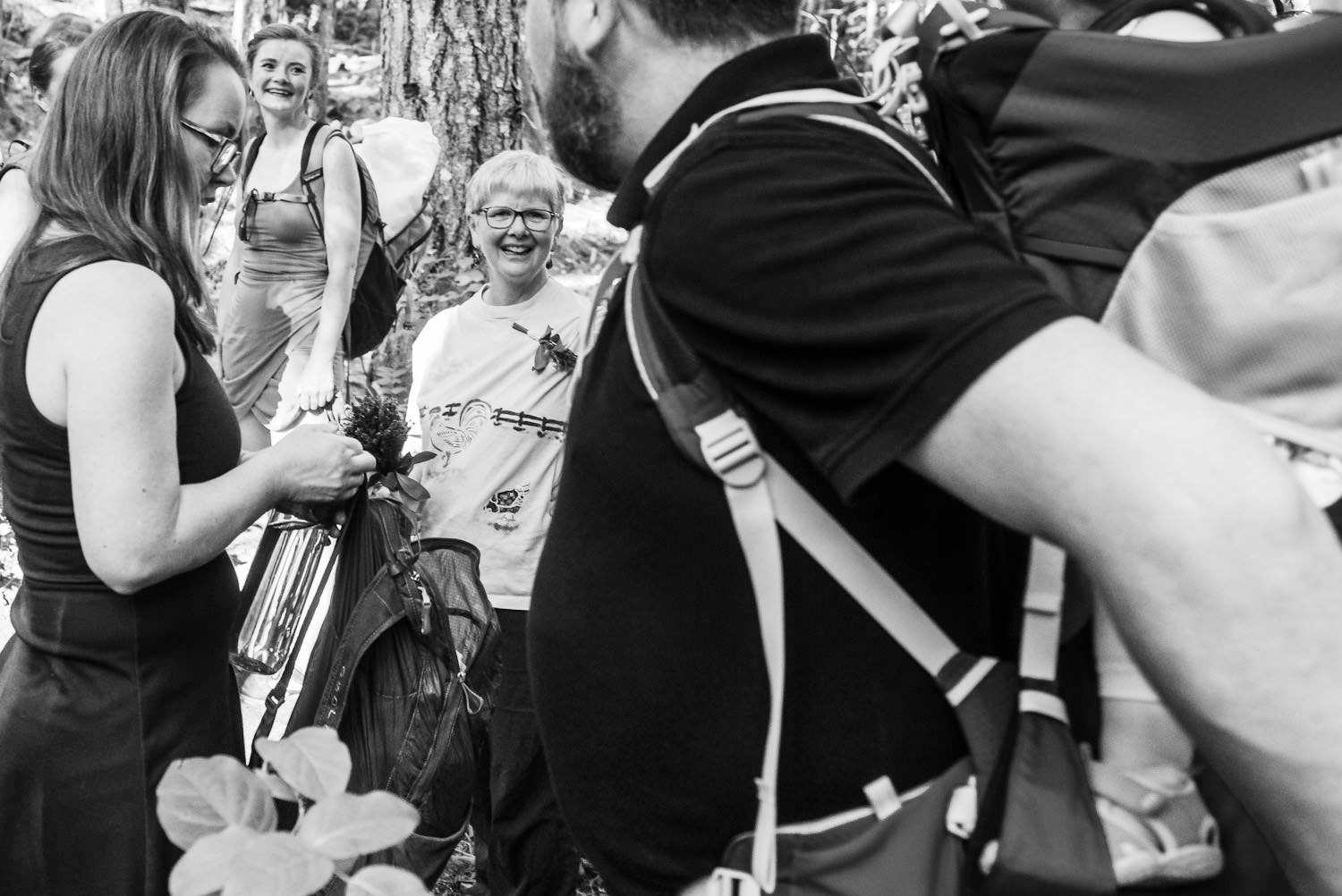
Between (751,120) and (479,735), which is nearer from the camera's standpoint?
(751,120)

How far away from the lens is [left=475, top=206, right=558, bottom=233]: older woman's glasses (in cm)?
426

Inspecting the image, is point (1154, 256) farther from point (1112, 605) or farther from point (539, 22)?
point (539, 22)

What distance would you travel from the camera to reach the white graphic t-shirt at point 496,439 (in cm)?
391

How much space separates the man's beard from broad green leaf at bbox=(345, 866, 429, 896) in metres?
0.75

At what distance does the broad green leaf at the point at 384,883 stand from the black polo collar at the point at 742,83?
26.0 inches

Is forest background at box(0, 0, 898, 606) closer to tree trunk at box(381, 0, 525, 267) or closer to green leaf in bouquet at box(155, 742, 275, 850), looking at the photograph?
tree trunk at box(381, 0, 525, 267)

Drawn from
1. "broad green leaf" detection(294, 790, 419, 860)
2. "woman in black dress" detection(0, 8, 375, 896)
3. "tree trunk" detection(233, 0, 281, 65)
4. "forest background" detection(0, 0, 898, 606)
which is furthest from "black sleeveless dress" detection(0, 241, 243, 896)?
"tree trunk" detection(233, 0, 281, 65)

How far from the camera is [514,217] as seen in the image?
14.0 ft

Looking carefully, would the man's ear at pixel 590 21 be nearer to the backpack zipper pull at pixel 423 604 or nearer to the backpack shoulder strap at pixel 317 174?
the backpack zipper pull at pixel 423 604

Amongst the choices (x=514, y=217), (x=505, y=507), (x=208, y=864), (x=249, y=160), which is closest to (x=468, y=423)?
(x=505, y=507)

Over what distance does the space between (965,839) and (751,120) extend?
0.67m

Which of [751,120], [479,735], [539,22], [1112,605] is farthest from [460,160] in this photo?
[1112,605]

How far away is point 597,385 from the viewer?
1244mm

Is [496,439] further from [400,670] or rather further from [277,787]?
[277,787]
